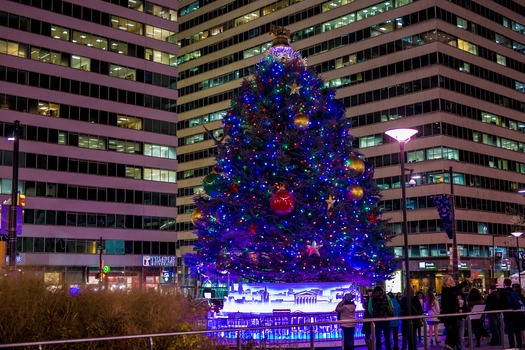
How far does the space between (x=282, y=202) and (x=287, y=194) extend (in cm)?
39

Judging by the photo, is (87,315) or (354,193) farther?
(354,193)

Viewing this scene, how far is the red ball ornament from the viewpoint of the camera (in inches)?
997

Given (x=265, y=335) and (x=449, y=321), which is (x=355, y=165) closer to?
(x=449, y=321)

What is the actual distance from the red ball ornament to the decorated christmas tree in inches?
2.9

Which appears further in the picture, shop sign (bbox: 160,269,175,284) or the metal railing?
shop sign (bbox: 160,269,175,284)

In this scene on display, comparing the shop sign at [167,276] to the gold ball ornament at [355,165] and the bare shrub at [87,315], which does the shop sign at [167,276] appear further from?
the bare shrub at [87,315]

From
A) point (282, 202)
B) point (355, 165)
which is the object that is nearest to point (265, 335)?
point (282, 202)

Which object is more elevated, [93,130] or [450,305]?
[93,130]

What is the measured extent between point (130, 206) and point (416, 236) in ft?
117

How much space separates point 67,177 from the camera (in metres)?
72.7

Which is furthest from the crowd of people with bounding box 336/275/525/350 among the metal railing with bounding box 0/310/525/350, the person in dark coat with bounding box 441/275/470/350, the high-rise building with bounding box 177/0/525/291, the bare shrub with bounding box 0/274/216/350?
the high-rise building with bounding box 177/0/525/291

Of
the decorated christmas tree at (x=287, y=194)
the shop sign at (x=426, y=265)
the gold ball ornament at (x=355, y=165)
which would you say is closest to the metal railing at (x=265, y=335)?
the decorated christmas tree at (x=287, y=194)

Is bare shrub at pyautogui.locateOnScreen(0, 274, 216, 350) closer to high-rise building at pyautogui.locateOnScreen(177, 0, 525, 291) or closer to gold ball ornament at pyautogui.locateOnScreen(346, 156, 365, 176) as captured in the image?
gold ball ornament at pyautogui.locateOnScreen(346, 156, 365, 176)

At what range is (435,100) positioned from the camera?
85.5 metres
